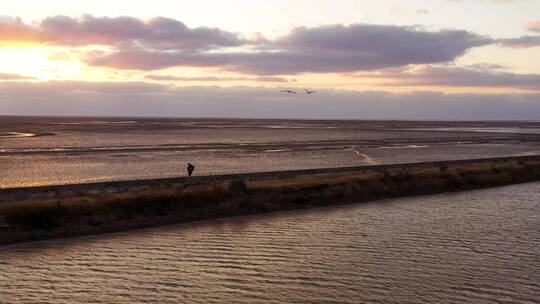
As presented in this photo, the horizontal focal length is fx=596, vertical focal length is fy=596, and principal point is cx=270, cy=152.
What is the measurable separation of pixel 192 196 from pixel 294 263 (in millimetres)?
10413

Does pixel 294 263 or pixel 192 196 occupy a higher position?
pixel 192 196

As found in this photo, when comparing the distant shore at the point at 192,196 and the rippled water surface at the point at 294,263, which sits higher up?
the distant shore at the point at 192,196

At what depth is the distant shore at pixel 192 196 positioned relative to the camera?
23.0m

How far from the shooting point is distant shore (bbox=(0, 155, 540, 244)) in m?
23.0

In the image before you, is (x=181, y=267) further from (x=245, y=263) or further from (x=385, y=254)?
(x=385, y=254)

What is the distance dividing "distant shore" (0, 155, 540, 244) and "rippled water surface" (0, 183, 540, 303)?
3.92ft

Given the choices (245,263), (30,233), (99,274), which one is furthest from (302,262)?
(30,233)

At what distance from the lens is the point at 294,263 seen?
60.2 feet

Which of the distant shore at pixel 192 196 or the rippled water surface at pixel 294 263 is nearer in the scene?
the rippled water surface at pixel 294 263

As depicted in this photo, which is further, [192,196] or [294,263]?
[192,196]

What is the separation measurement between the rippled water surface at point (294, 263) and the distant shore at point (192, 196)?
1.19 meters

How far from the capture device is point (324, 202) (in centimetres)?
3150

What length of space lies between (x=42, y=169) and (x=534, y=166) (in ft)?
130

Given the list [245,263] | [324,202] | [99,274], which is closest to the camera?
[99,274]
